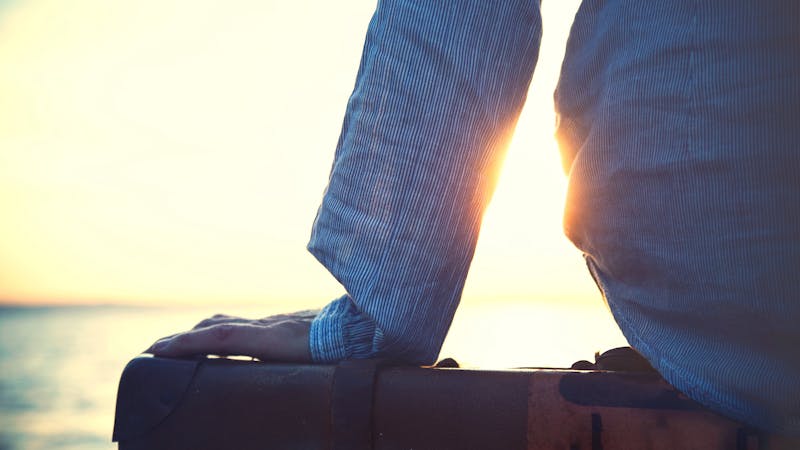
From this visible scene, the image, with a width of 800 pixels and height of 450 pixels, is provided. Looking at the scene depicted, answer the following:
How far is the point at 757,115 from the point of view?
80 cm

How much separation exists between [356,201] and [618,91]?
1.31ft

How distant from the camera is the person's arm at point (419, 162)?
920 millimetres

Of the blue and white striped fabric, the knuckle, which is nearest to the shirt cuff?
the blue and white striped fabric

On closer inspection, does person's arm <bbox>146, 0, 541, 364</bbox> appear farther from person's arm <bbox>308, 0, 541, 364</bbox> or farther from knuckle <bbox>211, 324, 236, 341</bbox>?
knuckle <bbox>211, 324, 236, 341</bbox>

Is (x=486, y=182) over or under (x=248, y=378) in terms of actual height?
over

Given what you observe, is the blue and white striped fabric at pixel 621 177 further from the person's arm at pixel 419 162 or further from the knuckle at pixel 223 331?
the knuckle at pixel 223 331

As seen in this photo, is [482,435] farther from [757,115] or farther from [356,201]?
[757,115]

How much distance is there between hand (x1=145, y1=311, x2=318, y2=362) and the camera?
105cm

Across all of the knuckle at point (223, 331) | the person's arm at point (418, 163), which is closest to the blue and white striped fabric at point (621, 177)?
the person's arm at point (418, 163)

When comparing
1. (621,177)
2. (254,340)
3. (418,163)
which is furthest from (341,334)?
(621,177)

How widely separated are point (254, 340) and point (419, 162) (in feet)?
1.34

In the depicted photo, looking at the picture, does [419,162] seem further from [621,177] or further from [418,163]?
[621,177]

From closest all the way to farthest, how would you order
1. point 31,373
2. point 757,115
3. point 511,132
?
1. point 757,115
2. point 511,132
3. point 31,373

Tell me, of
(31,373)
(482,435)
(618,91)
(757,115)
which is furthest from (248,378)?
(31,373)
